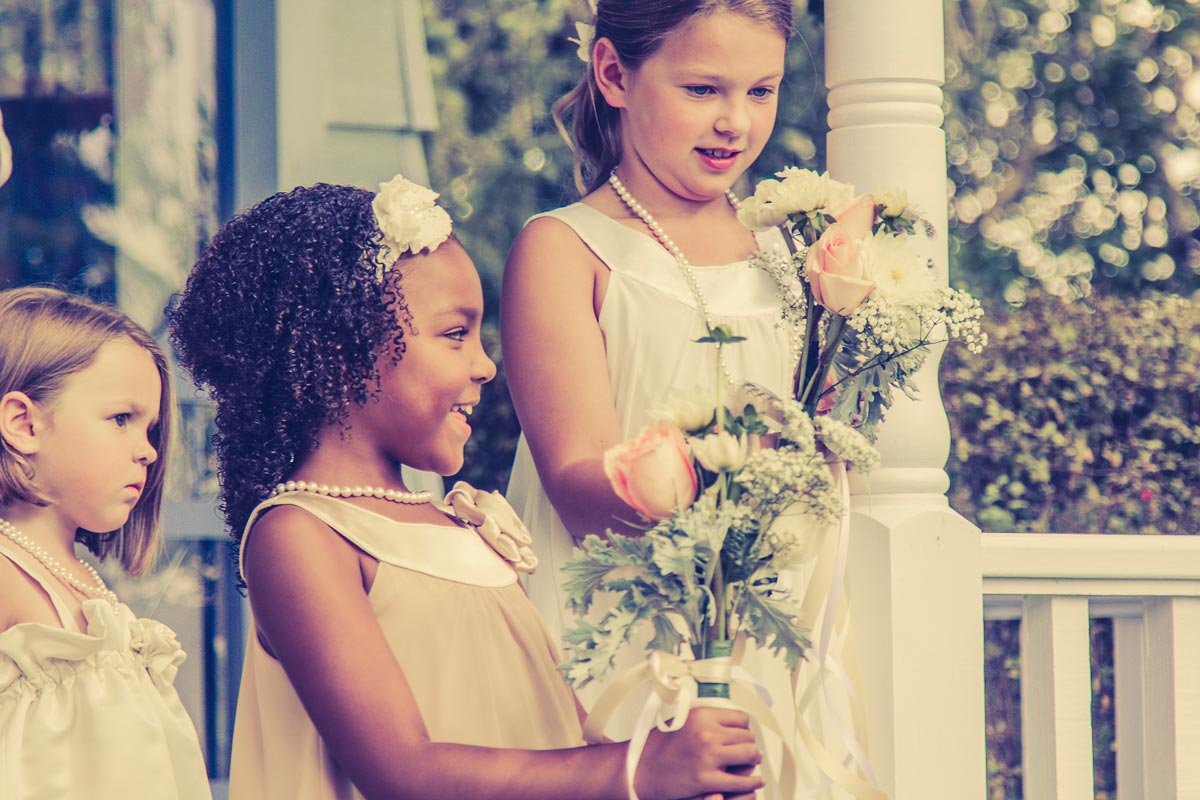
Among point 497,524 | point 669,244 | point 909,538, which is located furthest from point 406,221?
point 909,538

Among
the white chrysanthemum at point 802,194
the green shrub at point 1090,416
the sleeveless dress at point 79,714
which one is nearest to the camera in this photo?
the white chrysanthemum at point 802,194

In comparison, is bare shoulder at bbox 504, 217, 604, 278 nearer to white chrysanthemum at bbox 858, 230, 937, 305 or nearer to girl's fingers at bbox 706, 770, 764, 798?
white chrysanthemum at bbox 858, 230, 937, 305

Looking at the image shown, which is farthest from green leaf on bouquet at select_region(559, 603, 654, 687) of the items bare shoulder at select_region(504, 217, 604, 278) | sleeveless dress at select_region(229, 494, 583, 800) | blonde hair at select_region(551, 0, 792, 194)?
blonde hair at select_region(551, 0, 792, 194)

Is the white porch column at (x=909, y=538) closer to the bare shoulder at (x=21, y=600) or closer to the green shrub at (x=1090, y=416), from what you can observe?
the bare shoulder at (x=21, y=600)

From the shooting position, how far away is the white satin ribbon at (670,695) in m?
1.66

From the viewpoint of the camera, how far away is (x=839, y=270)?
1.88 meters

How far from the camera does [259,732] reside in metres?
2.03

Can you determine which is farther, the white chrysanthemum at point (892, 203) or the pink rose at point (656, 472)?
the white chrysanthemum at point (892, 203)

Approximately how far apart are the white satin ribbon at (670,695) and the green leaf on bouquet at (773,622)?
0.05m

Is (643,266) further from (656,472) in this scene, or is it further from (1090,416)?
(1090,416)

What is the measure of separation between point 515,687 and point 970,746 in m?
0.99

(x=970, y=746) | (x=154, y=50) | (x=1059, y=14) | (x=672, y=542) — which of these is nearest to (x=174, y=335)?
(x=672, y=542)

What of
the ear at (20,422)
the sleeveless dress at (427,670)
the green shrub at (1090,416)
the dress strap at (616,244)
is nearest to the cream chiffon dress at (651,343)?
the dress strap at (616,244)

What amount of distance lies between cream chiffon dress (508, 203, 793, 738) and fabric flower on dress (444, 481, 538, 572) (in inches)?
7.5
